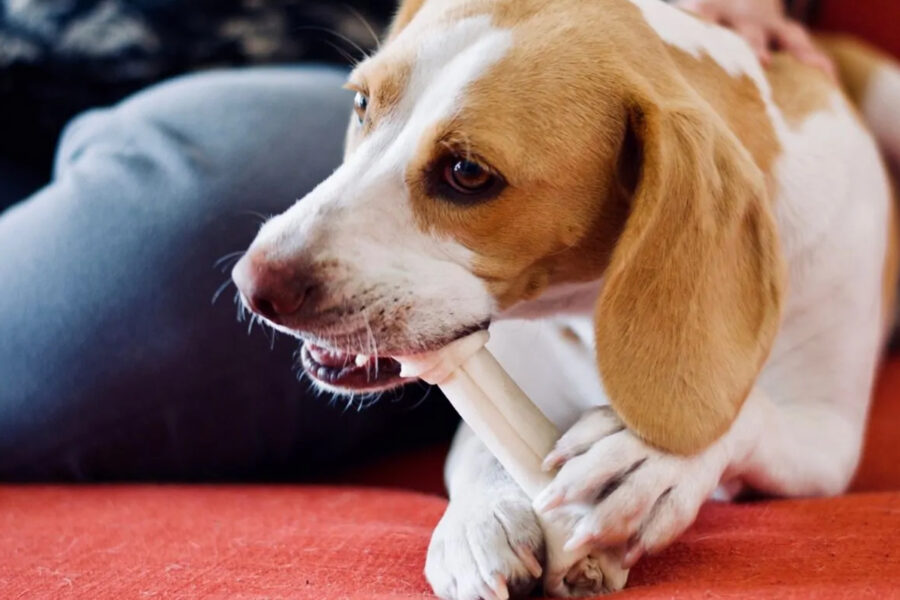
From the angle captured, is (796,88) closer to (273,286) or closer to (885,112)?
(885,112)

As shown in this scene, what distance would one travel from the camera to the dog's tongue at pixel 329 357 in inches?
43.9

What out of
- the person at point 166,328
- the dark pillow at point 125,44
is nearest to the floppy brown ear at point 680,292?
the person at point 166,328

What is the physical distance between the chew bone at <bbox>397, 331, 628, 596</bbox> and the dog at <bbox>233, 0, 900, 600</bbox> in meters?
0.01

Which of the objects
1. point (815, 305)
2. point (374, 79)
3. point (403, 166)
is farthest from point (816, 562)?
point (374, 79)

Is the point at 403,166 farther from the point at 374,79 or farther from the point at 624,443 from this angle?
the point at 624,443

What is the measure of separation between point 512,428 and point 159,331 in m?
0.62

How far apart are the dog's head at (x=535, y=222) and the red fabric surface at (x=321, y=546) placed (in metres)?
Result: 0.14

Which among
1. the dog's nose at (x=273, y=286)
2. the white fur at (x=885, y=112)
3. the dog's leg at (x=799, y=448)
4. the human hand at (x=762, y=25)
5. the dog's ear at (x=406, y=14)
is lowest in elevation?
the dog's leg at (x=799, y=448)

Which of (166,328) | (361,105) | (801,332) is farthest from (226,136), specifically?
(801,332)

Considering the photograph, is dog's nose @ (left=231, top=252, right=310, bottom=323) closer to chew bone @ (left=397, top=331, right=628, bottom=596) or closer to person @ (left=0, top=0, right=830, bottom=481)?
chew bone @ (left=397, top=331, right=628, bottom=596)

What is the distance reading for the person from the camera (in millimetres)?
1414

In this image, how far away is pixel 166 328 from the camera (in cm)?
142

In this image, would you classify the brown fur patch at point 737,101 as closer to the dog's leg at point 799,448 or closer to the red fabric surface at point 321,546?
the dog's leg at point 799,448

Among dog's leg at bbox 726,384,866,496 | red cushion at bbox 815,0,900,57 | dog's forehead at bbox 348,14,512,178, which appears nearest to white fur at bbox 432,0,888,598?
dog's leg at bbox 726,384,866,496
